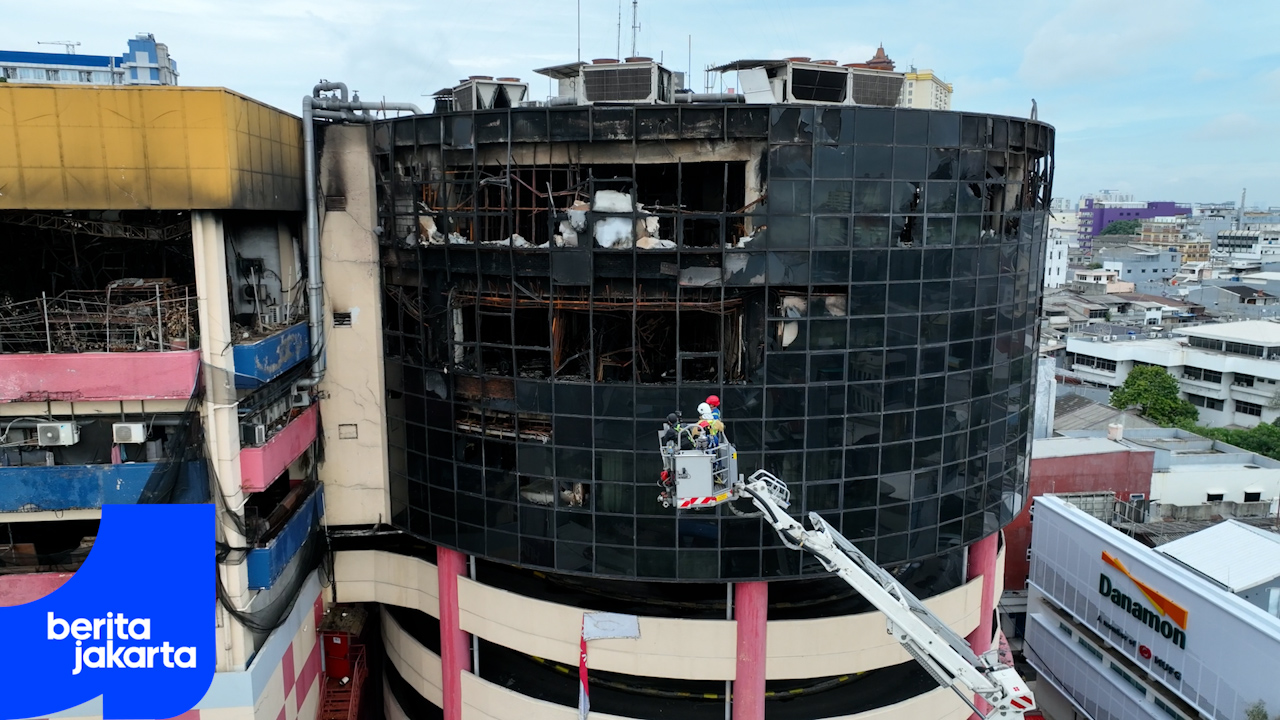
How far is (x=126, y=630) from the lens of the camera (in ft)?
80.2

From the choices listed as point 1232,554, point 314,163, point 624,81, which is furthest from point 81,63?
point 1232,554

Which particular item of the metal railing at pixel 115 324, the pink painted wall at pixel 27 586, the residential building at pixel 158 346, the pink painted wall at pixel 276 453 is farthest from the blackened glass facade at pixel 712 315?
the pink painted wall at pixel 27 586

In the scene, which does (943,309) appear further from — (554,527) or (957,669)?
(554,527)

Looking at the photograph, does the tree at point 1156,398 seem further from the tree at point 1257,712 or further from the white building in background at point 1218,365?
the tree at point 1257,712

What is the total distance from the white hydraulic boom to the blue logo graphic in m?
16.2

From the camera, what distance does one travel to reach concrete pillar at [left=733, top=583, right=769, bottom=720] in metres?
26.1

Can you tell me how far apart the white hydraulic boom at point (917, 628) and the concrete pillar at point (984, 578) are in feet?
36.4

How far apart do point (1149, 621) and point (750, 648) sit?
72.2 feet

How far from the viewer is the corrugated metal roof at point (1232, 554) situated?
118 ft

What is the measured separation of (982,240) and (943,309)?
263cm

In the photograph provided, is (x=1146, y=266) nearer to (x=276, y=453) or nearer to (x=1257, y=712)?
(x=1257, y=712)

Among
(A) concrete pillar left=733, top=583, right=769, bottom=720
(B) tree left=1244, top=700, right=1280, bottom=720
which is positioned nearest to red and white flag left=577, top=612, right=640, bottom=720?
(A) concrete pillar left=733, top=583, right=769, bottom=720

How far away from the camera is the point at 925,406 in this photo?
25625 millimetres

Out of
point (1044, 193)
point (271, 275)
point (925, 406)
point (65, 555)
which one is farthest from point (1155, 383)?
point (65, 555)
